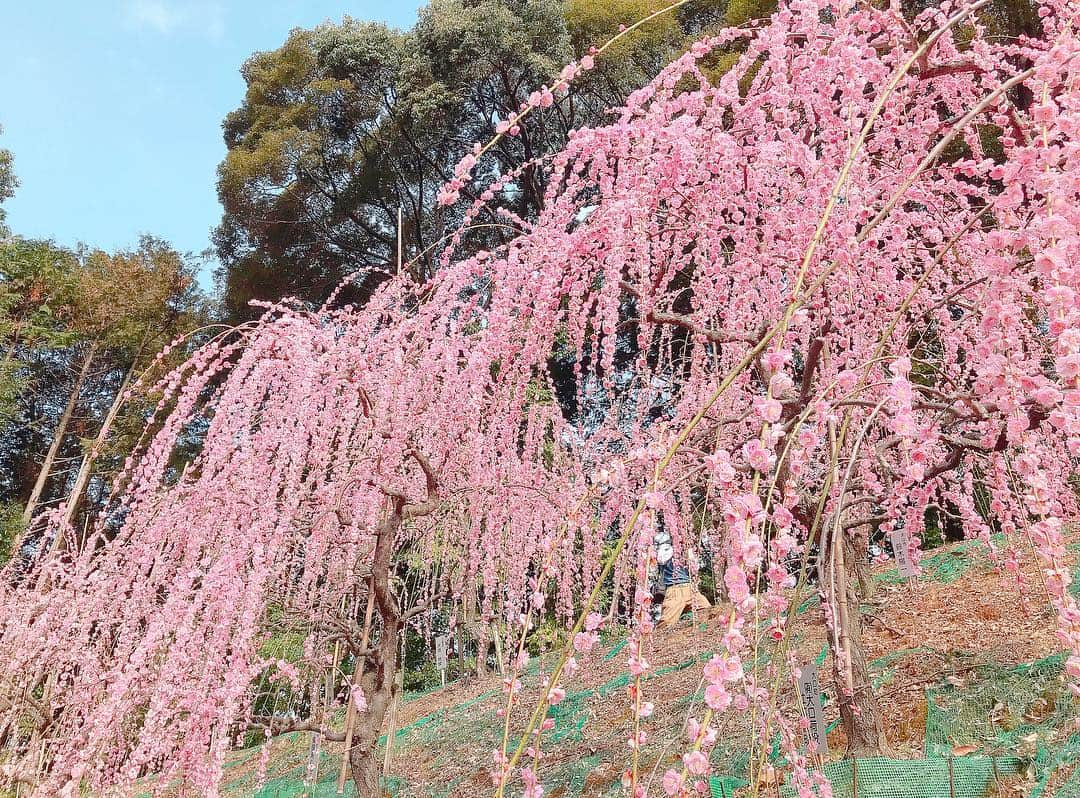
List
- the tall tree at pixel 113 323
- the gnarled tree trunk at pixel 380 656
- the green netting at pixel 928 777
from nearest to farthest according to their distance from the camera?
the green netting at pixel 928 777 → the gnarled tree trunk at pixel 380 656 → the tall tree at pixel 113 323

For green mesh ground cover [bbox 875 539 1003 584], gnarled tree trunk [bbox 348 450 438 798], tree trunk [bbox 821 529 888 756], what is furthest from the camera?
green mesh ground cover [bbox 875 539 1003 584]

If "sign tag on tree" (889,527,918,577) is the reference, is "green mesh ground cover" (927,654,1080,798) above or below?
below

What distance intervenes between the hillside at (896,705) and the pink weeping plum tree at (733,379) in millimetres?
358

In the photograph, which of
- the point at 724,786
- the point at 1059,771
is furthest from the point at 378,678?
the point at 1059,771

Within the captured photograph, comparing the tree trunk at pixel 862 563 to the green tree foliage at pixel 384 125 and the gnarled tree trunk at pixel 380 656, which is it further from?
the green tree foliage at pixel 384 125

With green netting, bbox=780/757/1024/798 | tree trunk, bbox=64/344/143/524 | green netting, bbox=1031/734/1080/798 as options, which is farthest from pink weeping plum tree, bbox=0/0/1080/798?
tree trunk, bbox=64/344/143/524

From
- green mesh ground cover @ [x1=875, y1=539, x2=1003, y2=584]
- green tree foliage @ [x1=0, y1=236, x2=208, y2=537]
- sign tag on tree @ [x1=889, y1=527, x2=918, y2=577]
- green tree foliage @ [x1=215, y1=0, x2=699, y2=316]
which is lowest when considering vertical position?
sign tag on tree @ [x1=889, y1=527, x2=918, y2=577]

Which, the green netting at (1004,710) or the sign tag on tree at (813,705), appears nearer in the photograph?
the sign tag on tree at (813,705)

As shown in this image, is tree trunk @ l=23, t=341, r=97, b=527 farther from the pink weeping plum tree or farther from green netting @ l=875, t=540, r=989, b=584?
green netting @ l=875, t=540, r=989, b=584

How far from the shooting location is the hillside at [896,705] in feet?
7.97

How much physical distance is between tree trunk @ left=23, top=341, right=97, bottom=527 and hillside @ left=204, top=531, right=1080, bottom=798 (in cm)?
531

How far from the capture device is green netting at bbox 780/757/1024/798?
1933 millimetres

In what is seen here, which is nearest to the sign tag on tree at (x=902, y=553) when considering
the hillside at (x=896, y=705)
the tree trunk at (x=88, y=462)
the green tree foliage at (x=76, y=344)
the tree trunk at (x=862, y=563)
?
the tree trunk at (x=862, y=563)

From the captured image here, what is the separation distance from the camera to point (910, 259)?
262cm
